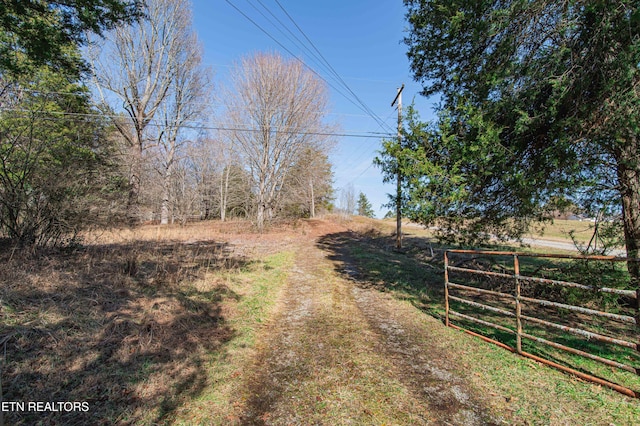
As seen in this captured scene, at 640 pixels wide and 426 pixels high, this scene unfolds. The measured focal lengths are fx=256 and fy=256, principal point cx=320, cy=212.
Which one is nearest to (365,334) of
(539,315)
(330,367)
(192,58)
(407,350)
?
(407,350)

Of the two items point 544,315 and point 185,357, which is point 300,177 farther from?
point 185,357

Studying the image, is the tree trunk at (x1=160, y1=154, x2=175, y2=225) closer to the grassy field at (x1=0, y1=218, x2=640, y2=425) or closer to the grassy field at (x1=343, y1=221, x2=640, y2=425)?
A: the grassy field at (x1=0, y1=218, x2=640, y2=425)

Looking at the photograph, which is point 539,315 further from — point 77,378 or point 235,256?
point 235,256

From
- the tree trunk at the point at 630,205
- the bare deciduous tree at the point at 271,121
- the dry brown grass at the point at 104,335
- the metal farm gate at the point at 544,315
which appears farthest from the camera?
the bare deciduous tree at the point at 271,121

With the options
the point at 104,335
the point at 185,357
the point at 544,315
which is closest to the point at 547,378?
the point at 544,315

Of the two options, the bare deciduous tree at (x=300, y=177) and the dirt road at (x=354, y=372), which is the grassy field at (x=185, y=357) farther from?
the bare deciduous tree at (x=300, y=177)

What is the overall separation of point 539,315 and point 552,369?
9.49 feet

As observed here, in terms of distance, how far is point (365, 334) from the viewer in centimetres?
454

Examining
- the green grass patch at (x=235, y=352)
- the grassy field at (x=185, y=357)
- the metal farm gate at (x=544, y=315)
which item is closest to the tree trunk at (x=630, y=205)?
the metal farm gate at (x=544, y=315)

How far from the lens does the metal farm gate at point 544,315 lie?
301 cm

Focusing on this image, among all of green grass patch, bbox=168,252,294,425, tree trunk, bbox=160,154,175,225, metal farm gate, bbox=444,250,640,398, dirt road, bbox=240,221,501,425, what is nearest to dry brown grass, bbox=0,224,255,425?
green grass patch, bbox=168,252,294,425

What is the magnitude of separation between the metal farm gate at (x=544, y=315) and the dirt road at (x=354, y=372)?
1.08 m

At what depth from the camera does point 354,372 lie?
11.1ft

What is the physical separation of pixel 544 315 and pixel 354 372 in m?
5.16
